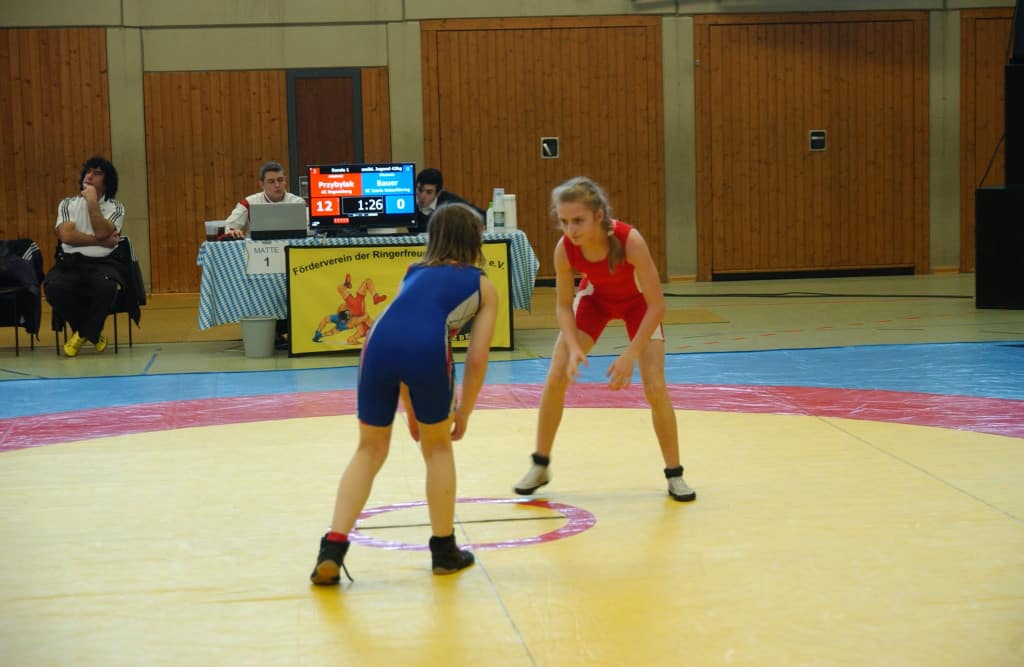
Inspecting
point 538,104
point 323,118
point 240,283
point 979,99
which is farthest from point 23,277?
point 979,99

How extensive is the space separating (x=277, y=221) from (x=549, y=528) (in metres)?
6.23

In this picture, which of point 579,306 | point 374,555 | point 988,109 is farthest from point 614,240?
point 988,109

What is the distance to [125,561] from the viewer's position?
15.2 feet

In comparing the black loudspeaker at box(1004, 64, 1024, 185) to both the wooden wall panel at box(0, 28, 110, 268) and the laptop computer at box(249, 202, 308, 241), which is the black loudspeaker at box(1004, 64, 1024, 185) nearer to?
the laptop computer at box(249, 202, 308, 241)

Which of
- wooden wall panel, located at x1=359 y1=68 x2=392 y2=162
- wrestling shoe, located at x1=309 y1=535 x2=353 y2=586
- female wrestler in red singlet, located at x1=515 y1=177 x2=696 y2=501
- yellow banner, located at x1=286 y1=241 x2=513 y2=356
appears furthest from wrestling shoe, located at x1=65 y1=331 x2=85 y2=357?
wrestling shoe, located at x1=309 y1=535 x2=353 y2=586

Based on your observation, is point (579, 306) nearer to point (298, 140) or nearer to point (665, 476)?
point (665, 476)

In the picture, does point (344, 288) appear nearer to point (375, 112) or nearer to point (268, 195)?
point (268, 195)

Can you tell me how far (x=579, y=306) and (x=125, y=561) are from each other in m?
2.19

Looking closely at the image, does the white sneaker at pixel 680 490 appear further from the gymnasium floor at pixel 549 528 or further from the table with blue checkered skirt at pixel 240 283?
the table with blue checkered skirt at pixel 240 283

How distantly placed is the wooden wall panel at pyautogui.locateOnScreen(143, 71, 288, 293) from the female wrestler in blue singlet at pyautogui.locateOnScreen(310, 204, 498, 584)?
→ 12.1m

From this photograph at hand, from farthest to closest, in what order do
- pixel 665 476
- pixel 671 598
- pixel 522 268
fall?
1. pixel 522 268
2. pixel 665 476
3. pixel 671 598

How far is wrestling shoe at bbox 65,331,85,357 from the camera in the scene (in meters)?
10.9

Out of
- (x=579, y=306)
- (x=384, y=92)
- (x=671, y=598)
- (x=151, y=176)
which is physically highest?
(x=384, y=92)

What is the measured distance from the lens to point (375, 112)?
16203mm
